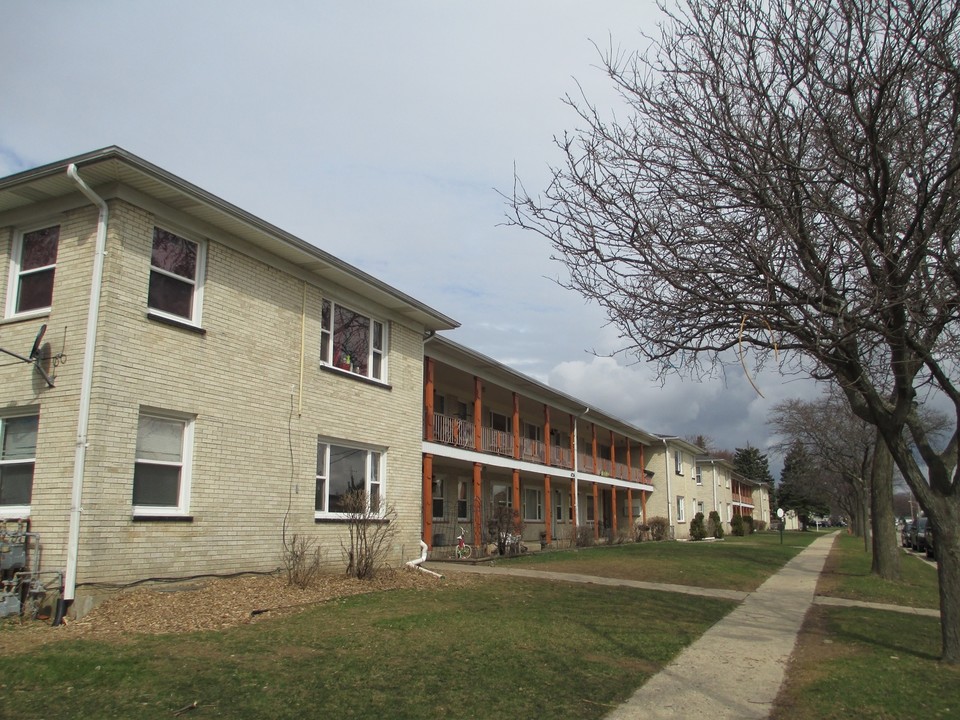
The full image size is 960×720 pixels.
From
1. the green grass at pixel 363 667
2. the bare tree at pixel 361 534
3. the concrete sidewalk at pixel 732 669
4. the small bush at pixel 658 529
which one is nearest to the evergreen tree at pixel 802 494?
the small bush at pixel 658 529

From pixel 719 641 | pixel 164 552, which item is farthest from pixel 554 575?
pixel 164 552

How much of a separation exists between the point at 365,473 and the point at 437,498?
8.93 metres

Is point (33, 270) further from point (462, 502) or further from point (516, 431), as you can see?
point (462, 502)

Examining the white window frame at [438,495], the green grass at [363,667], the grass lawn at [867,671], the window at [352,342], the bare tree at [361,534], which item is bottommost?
the grass lawn at [867,671]

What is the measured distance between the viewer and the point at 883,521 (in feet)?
64.1

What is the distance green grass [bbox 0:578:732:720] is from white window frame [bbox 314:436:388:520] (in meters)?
3.90

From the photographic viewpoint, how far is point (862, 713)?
20.2 feet

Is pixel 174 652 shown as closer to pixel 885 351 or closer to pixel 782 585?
pixel 885 351

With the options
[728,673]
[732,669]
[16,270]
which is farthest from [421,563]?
[728,673]

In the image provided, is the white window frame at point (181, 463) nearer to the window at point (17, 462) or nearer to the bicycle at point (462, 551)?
the window at point (17, 462)

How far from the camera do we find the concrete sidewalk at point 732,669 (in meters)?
6.13

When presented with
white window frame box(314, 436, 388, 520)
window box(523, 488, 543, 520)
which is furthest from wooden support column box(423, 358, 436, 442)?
window box(523, 488, 543, 520)

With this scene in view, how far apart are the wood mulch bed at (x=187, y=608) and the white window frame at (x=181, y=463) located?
105 centimetres

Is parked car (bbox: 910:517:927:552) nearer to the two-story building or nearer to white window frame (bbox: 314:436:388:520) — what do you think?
the two-story building
